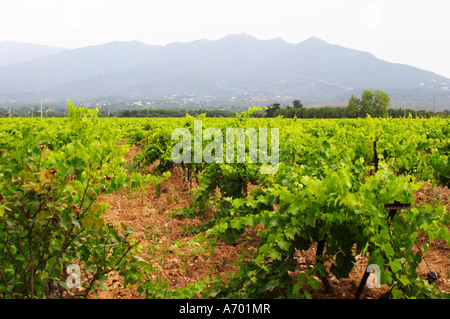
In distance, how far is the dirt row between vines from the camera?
3381 mm

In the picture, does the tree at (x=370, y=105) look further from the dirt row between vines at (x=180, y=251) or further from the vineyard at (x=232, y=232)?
the vineyard at (x=232, y=232)

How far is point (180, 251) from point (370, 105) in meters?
84.7

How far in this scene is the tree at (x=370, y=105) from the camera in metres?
74.8

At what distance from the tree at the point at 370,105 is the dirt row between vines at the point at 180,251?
73.9m

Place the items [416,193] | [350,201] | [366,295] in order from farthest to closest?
[416,193] → [366,295] → [350,201]

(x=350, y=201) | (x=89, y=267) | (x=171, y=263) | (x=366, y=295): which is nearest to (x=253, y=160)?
(x=171, y=263)

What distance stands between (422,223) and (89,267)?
2345 millimetres

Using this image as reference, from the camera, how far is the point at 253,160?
4836 mm

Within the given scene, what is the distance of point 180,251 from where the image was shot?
4340 millimetres
